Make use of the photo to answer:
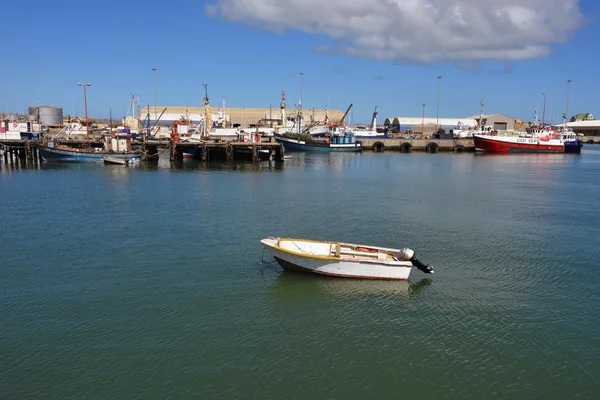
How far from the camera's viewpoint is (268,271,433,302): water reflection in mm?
20016

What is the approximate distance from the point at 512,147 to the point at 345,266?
319ft

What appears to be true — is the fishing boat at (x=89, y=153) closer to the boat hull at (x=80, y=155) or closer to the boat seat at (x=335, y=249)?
the boat hull at (x=80, y=155)

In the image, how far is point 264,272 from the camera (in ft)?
73.9

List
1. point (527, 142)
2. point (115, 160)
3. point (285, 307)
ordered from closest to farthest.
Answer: point (285, 307) → point (115, 160) → point (527, 142)

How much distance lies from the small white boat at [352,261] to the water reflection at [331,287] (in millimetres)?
298

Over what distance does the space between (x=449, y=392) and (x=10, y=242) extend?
25263mm

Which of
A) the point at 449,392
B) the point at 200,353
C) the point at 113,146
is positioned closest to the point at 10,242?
the point at 200,353

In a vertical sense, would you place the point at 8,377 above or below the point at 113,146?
below

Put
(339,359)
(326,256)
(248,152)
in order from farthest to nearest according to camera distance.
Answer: (248,152), (326,256), (339,359)

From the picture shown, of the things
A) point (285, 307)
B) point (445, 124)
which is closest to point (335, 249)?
point (285, 307)

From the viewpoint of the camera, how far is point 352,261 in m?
20.8

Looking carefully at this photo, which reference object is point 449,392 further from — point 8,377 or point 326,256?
point 8,377

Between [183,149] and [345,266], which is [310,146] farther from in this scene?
[345,266]

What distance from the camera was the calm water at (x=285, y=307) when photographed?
1412cm
